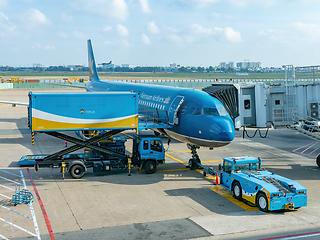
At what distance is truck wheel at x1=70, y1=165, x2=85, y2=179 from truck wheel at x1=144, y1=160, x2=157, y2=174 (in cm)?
430

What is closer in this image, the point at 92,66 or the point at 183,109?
the point at 183,109

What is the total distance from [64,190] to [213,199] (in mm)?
8745

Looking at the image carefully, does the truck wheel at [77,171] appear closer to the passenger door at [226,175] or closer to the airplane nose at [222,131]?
the airplane nose at [222,131]

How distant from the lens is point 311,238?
14.5 m

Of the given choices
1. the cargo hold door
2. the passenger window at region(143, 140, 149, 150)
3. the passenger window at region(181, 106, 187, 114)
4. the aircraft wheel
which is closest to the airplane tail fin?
the cargo hold door

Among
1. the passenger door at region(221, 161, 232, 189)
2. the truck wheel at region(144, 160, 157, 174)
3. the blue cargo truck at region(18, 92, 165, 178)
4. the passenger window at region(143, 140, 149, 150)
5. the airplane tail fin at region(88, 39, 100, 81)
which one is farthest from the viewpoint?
the airplane tail fin at region(88, 39, 100, 81)

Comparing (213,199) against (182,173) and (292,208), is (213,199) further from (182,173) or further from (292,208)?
(182,173)

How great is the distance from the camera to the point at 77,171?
23.4 m

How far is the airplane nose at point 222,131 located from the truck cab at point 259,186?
178cm

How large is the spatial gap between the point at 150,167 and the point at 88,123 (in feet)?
17.3

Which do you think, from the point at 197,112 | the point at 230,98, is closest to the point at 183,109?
the point at 197,112

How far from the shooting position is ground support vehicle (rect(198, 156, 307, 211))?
17059 millimetres

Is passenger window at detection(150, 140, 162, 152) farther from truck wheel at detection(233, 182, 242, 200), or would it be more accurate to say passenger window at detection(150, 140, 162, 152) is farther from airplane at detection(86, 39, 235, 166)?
truck wheel at detection(233, 182, 242, 200)

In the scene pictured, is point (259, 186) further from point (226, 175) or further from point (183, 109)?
point (183, 109)
